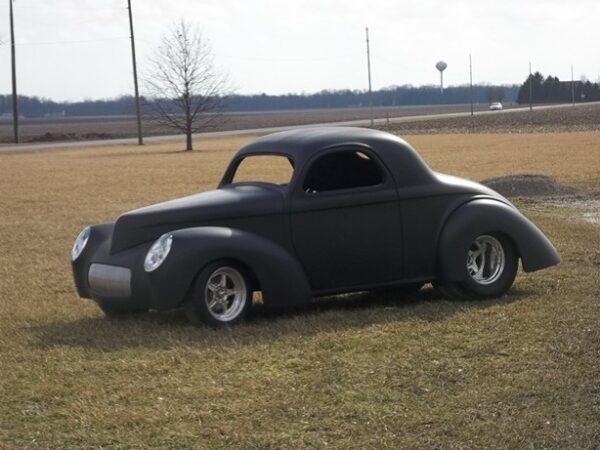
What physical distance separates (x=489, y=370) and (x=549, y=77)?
165 metres

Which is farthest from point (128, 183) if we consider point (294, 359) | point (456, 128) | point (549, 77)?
point (549, 77)

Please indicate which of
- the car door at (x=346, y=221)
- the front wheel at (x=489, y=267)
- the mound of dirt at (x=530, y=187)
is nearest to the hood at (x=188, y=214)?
the car door at (x=346, y=221)

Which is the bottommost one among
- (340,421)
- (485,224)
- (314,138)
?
(340,421)

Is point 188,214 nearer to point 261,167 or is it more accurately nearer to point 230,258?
point 230,258

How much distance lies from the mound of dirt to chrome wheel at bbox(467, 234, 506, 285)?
12.2 metres

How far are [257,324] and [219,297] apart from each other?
0.37 m

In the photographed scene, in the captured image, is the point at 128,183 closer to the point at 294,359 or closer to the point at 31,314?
the point at 31,314

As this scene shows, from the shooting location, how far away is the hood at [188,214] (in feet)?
30.0

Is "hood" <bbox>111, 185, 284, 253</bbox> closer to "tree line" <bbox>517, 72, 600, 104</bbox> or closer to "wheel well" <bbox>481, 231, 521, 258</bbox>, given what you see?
"wheel well" <bbox>481, 231, 521, 258</bbox>

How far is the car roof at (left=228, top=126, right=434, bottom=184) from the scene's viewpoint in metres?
9.57

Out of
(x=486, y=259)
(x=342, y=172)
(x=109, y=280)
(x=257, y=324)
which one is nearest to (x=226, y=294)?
(x=257, y=324)

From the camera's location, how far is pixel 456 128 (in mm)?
79375

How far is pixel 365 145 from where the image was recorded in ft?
31.7

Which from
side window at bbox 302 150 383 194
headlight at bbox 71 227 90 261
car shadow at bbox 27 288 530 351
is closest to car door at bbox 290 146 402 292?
side window at bbox 302 150 383 194
